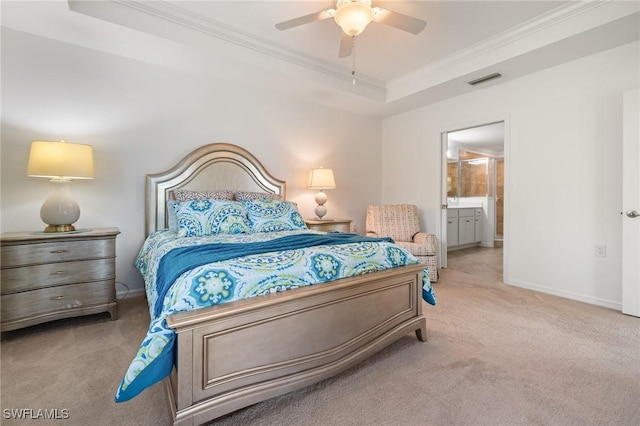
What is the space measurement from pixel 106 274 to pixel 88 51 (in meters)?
2.06

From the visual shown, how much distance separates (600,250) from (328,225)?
273 cm

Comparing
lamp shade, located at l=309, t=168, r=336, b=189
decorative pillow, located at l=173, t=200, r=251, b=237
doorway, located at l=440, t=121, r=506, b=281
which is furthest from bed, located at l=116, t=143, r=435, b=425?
doorway, located at l=440, t=121, r=506, b=281

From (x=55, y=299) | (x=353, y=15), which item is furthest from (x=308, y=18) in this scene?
(x=55, y=299)

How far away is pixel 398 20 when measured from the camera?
2072mm

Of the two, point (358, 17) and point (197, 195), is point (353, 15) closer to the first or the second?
point (358, 17)

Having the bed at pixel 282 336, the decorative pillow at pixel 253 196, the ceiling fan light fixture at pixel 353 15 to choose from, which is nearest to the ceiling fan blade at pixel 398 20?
the ceiling fan light fixture at pixel 353 15

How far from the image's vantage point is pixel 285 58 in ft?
10.4

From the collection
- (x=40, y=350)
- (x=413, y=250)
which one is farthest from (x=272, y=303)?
(x=413, y=250)

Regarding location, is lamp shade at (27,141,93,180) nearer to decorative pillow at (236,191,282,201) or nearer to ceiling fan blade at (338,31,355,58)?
decorative pillow at (236,191,282,201)

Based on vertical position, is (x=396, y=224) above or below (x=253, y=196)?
below

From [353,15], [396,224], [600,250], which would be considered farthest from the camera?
[396,224]

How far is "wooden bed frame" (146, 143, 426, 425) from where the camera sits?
45.8 inches

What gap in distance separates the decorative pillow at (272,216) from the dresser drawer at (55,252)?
A: 3.79 feet

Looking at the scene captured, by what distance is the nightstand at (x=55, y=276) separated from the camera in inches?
79.7
